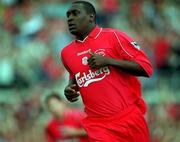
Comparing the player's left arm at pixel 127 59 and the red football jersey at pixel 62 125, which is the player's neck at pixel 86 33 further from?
the red football jersey at pixel 62 125

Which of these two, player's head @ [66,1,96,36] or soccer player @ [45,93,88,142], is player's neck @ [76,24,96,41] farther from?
soccer player @ [45,93,88,142]

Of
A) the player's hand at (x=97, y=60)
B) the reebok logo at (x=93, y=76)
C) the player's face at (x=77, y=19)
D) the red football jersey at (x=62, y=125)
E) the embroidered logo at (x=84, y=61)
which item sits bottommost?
the red football jersey at (x=62, y=125)

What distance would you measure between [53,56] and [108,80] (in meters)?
8.49

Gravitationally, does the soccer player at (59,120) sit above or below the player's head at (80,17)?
below

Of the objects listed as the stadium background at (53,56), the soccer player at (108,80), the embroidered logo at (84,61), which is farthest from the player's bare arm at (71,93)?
the stadium background at (53,56)

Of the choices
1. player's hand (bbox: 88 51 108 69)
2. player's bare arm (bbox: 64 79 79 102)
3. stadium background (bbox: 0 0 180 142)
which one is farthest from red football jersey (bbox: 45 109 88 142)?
player's hand (bbox: 88 51 108 69)

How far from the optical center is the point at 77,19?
8.63 meters

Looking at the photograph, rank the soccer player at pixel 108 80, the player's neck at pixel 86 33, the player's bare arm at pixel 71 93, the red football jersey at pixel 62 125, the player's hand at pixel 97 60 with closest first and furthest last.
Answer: the player's hand at pixel 97 60
the soccer player at pixel 108 80
the player's bare arm at pixel 71 93
the player's neck at pixel 86 33
the red football jersey at pixel 62 125

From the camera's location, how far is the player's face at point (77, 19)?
28.3 ft

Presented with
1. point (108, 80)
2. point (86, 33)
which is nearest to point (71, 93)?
point (108, 80)

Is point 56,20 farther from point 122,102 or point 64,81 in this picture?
point 122,102

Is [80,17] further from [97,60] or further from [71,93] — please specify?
[71,93]

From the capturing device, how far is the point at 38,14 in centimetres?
1855

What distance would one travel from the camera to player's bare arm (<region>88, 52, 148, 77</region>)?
836 cm
